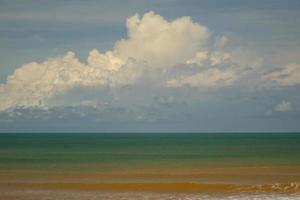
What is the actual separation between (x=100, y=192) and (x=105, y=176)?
11.8m

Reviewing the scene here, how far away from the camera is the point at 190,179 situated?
43.4 metres

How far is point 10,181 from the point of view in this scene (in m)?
42.7

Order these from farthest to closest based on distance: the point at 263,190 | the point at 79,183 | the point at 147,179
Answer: the point at 147,179, the point at 79,183, the point at 263,190

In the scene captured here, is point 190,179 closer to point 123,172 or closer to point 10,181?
point 123,172

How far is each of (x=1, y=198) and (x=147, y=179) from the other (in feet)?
45.7

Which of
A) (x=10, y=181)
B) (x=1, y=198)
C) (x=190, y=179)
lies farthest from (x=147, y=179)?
(x=1, y=198)

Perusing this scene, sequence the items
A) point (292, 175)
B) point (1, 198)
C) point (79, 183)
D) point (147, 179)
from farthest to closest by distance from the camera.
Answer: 1. point (292, 175)
2. point (147, 179)
3. point (79, 183)
4. point (1, 198)

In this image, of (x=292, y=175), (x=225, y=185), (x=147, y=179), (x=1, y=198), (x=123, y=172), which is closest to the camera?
(x=1, y=198)

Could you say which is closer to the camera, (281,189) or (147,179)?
(281,189)

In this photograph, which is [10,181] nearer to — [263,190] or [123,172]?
[123,172]

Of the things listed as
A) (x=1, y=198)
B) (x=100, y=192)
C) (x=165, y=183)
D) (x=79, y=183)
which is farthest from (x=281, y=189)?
(x=1, y=198)

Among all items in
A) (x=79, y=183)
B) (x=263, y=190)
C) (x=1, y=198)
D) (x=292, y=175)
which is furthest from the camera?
(x=292, y=175)

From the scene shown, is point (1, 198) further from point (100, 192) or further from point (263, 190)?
point (263, 190)

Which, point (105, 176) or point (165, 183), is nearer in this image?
point (165, 183)
